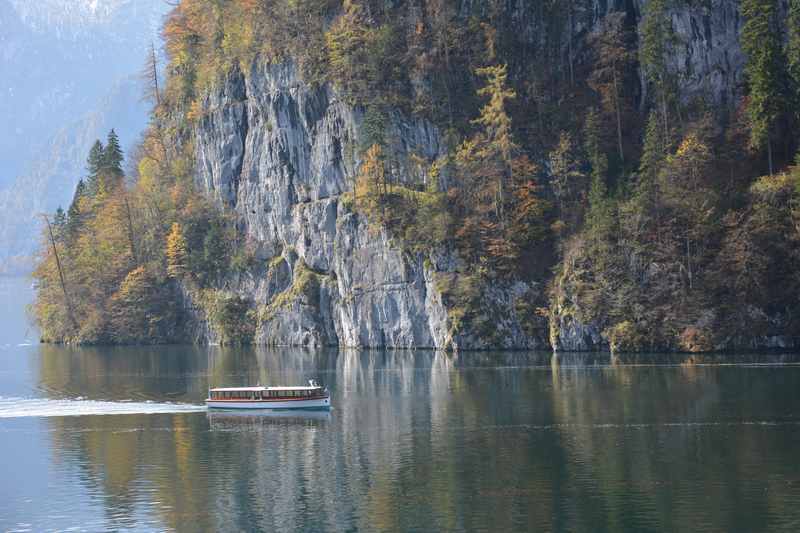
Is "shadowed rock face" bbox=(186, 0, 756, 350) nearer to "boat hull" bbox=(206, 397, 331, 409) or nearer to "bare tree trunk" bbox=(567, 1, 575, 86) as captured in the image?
"bare tree trunk" bbox=(567, 1, 575, 86)

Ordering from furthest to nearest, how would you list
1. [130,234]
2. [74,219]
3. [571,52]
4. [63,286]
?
[74,219], [63,286], [130,234], [571,52]

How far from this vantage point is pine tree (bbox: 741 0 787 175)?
358 feet

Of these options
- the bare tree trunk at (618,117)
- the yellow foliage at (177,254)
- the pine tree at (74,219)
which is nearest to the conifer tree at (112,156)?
the pine tree at (74,219)

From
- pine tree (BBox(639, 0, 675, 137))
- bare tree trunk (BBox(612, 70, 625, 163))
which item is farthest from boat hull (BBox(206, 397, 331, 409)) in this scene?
pine tree (BBox(639, 0, 675, 137))

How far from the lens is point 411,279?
12275 centimetres

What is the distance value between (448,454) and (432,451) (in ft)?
4.36

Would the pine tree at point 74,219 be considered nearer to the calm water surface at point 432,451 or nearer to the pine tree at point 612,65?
the calm water surface at point 432,451

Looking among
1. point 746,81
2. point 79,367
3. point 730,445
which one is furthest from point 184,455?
point 746,81

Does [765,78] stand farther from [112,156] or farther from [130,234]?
[112,156]

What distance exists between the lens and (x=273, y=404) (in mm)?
86312

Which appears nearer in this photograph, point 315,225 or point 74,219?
point 315,225

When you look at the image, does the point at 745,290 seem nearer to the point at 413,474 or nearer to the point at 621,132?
the point at 621,132

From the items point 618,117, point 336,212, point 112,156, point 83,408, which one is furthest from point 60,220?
point 83,408

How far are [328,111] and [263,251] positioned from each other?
19943mm
